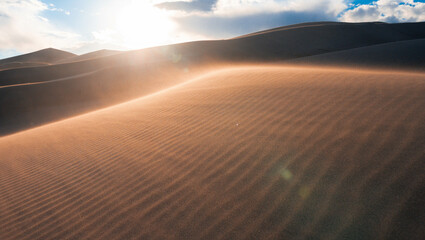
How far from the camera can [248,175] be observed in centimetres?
296

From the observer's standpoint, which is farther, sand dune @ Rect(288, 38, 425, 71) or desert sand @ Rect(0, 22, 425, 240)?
sand dune @ Rect(288, 38, 425, 71)

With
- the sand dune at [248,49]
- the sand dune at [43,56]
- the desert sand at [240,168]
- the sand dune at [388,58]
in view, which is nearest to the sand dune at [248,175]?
the desert sand at [240,168]

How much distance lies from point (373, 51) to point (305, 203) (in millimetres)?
15770

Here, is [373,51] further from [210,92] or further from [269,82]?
[210,92]

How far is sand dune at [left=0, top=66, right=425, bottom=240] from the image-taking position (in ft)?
7.38

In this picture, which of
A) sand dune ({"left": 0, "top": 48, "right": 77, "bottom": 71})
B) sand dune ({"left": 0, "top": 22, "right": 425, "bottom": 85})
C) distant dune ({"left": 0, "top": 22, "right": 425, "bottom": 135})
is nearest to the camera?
distant dune ({"left": 0, "top": 22, "right": 425, "bottom": 135})

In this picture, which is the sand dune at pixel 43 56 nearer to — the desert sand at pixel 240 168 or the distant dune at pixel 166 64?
the distant dune at pixel 166 64

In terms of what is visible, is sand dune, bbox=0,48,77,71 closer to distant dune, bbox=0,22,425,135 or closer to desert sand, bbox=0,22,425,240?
distant dune, bbox=0,22,425,135

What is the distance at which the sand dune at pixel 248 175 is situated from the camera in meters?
2.25

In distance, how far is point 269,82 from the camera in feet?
22.7

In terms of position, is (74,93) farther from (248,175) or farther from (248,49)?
(248,49)

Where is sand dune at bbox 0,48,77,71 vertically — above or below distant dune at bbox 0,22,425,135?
above

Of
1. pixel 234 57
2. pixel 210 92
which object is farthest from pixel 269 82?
pixel 234 57

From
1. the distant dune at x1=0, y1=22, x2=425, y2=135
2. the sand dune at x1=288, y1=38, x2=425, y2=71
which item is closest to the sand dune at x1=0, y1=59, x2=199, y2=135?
the distant dune at x1=0, y1=22, x2=425, y2=135
